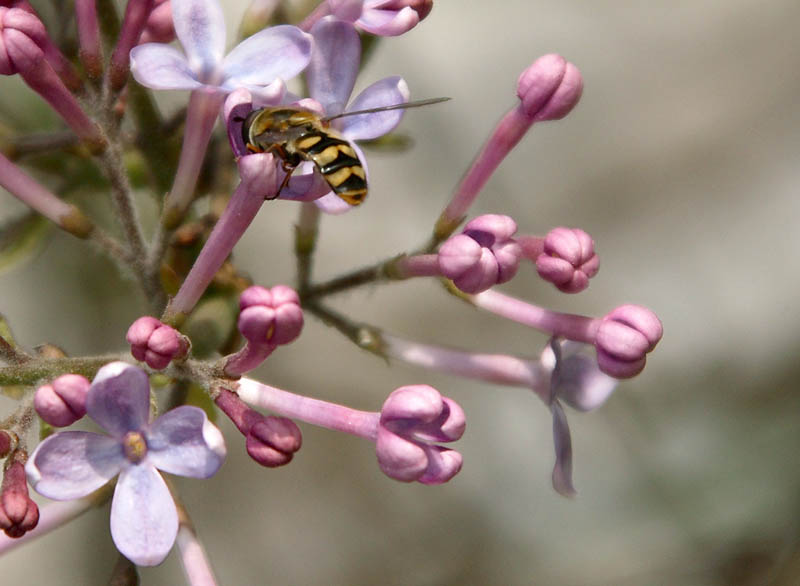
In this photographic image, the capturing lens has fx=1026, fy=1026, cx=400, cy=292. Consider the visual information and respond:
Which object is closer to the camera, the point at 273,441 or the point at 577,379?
the point at 273,441

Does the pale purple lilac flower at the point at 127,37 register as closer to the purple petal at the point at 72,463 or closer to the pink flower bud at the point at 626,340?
the purple petal at the point at 72,463

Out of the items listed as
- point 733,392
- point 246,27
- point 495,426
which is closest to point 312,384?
point 495,426

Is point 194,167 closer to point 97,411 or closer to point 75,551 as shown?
point 97,411

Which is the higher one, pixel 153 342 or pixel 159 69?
pixel 159 69

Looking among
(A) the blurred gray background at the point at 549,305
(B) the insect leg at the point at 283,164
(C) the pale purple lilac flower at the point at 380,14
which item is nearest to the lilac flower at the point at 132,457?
(B) the insect leg at the point at 283,164

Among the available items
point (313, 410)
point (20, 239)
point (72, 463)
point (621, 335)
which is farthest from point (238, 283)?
point (621, 335)

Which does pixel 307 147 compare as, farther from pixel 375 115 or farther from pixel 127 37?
pixel 127 37

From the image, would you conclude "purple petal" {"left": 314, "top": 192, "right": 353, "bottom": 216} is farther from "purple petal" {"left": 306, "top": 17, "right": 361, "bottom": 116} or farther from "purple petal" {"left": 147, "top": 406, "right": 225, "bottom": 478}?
"purple petal" {"left": 147, "top": 406, "right": 225, "bottom": 478}
